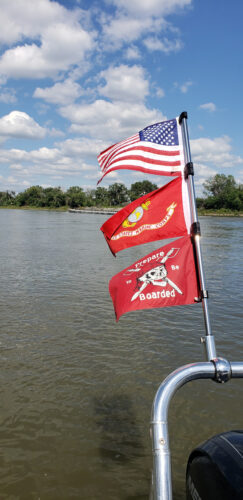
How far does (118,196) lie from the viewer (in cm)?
18562

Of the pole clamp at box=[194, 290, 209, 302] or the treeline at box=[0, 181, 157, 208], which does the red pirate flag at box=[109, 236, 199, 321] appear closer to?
the pole clamp at box=[194, 290, 209, 302]

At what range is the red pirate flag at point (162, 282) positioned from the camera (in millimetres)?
3322

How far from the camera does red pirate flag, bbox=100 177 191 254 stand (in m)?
3.68

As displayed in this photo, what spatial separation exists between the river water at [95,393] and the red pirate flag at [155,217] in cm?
271

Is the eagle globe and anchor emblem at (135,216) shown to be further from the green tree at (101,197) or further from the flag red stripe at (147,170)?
the green tree at (101,197)

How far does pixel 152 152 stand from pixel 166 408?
278cm

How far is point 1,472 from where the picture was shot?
4.14 meters

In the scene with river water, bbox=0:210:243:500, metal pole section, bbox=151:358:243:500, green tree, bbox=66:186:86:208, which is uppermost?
green tree, bbox=66:186:86:208

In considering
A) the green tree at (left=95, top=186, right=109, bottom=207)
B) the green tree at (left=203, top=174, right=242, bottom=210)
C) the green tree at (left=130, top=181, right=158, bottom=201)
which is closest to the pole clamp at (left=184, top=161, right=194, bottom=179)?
the green tree at (left=203, top=174, right=242, bottom=210)

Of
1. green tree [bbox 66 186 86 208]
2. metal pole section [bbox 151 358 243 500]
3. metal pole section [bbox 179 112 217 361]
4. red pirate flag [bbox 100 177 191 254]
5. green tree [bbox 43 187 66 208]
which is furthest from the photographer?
green tree [bbox 43 187 66 208]

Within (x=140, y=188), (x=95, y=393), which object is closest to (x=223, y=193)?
(x=140, y=188)

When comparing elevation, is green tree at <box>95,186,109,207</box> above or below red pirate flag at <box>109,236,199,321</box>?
above

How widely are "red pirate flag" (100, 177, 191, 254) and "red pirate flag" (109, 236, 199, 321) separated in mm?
214

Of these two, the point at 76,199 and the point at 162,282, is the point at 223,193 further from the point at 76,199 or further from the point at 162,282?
the point at 162,282
